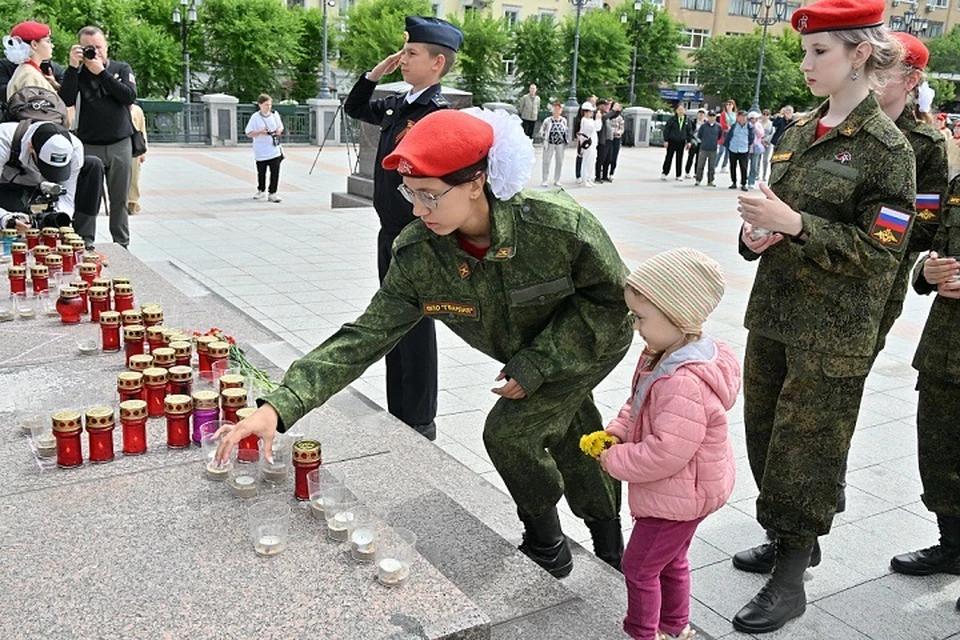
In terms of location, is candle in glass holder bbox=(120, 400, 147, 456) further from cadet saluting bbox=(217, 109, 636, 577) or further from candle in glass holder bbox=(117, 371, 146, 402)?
cadet saluting bbox=(217, 109, 636, 577)

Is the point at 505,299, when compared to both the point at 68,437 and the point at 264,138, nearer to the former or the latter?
the point at 68,437

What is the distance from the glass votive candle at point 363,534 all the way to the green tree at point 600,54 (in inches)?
1815

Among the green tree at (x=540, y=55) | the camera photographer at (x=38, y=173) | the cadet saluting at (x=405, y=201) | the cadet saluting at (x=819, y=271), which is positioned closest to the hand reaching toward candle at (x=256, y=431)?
the cadet saluting at (x=819, y=271)

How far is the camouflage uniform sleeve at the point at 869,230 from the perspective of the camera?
2.62m

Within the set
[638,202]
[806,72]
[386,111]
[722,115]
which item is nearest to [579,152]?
[638,202]

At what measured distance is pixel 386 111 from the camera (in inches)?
174

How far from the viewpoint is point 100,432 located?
8.93ft

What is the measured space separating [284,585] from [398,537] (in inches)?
12.7

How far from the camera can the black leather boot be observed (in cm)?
327

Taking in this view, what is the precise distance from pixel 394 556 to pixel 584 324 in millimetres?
876

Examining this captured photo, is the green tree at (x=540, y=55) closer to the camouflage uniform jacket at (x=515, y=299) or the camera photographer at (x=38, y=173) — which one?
the camera photographer at (x=38, y=173)

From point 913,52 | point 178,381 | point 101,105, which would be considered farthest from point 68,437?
point 101,105

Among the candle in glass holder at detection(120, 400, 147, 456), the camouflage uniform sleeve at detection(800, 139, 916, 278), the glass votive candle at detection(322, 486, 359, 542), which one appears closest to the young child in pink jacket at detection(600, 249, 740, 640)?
the camouflage uniform sleeve at detection(800, 139, 916, 278)

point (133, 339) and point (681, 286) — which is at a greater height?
point (681, 286)
